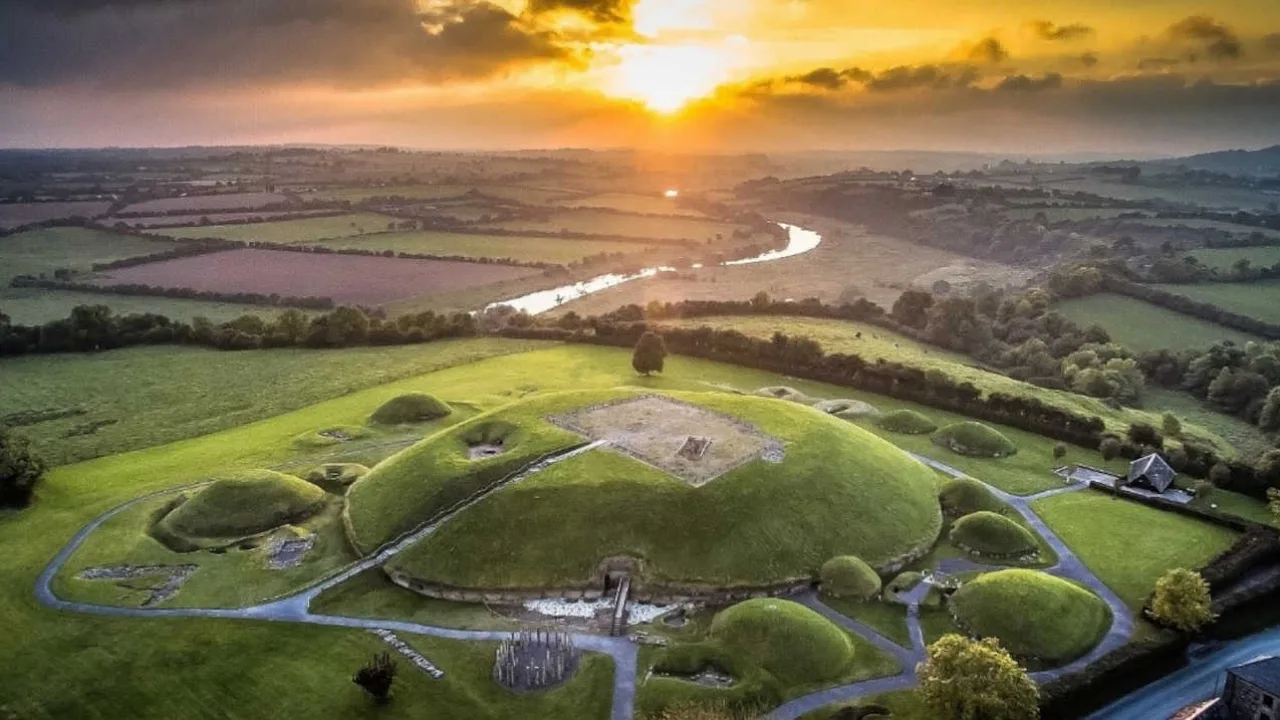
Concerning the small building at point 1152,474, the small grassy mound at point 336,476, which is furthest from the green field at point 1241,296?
the small grassy mound at point 336,476

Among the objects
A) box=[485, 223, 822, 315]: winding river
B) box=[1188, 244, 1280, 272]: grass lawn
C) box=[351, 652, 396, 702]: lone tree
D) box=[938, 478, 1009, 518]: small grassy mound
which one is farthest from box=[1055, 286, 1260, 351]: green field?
box=[351, 652, 396, 702]: lone tree

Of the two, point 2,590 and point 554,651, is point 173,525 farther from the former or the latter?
point 554,651

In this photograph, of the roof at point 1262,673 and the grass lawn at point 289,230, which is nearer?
the roof at point 1262,673

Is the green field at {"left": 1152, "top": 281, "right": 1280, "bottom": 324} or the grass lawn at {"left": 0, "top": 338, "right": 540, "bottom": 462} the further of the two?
the green field at {"left": 1152, "top": 281, "right": 1280, "bottom": 324}

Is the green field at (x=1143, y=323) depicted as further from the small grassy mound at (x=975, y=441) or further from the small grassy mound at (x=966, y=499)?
the small grassy mound at (x=966, y=499)

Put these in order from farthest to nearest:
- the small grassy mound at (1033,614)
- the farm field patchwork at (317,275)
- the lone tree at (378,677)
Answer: the farm field patchwork at (317,275)
the small grassy mound at (1033,614)
the lone tree at (378,677)

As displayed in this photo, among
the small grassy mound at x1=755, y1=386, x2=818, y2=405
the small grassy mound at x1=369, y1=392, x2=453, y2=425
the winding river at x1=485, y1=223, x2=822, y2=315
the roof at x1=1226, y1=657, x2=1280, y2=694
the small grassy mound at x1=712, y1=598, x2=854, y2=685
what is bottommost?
the small grassy mound at x1=712, y1=598, x2=854, y2=685

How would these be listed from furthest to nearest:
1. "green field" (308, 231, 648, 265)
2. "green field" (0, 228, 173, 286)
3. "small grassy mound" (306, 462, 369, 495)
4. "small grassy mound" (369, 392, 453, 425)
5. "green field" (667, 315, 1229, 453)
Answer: "green field" (308, 231, 648, 265)
"green field" (0, 228, 173, 286)
"green field" (667, 315, 1229, 453)
"small grassy mound" (369, 392, 453, 425)
"small grassy mound" (306, 462, 369, 495)

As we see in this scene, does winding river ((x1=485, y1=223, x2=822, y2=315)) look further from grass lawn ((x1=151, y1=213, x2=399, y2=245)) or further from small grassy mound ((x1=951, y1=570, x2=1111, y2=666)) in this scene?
small grassy mound ((x1=951, y1=570, x2=1111, y2=666))

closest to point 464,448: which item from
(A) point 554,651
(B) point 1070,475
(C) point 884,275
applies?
(A) point 554,651
